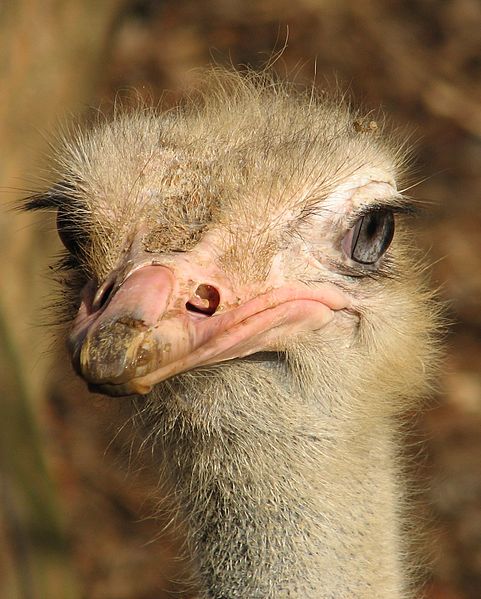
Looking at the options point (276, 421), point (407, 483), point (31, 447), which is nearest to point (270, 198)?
point (276, 421)

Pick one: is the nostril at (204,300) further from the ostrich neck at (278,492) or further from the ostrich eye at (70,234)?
the ostrich eye at (70,234)

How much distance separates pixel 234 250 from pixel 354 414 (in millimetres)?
512

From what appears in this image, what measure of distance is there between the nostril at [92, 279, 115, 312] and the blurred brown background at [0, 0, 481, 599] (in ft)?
1.96

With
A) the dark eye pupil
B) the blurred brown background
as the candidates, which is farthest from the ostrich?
the blurred brown background

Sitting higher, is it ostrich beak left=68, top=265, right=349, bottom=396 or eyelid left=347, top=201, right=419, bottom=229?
eyelid left=347, top=201, right=419, bottom=229

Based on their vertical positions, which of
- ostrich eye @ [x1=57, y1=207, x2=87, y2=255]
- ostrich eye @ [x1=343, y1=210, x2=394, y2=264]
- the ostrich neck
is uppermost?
ostrich eye @ [x1=343, y1=210, x2=394, y2=264]

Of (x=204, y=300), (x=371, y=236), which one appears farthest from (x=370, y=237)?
(x=204, y=300)

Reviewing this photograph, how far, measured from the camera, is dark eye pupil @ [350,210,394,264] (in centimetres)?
245

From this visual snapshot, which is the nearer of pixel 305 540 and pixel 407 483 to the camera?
pixel 305 540

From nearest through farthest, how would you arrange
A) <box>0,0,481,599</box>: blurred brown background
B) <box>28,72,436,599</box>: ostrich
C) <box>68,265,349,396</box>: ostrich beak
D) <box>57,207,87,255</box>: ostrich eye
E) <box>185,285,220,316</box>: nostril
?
1. <box>68,265,349,396</box>: ostrich beak
2. <box>185,285,220,316</box>: nostril
3. <box>28,72,436,599</box>: ostrich
4. <box>57,207,87,255</box>: ostrich eye
5. <box>0,0,481,599</box>: blurred brown background

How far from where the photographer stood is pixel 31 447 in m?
4.06

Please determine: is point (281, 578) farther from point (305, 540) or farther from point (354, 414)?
point (354, 414)

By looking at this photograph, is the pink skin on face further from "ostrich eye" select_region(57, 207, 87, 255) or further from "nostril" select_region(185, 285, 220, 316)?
"ostrich eye" select_region(57, 207, 87, 255)

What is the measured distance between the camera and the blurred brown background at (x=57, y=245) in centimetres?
414
